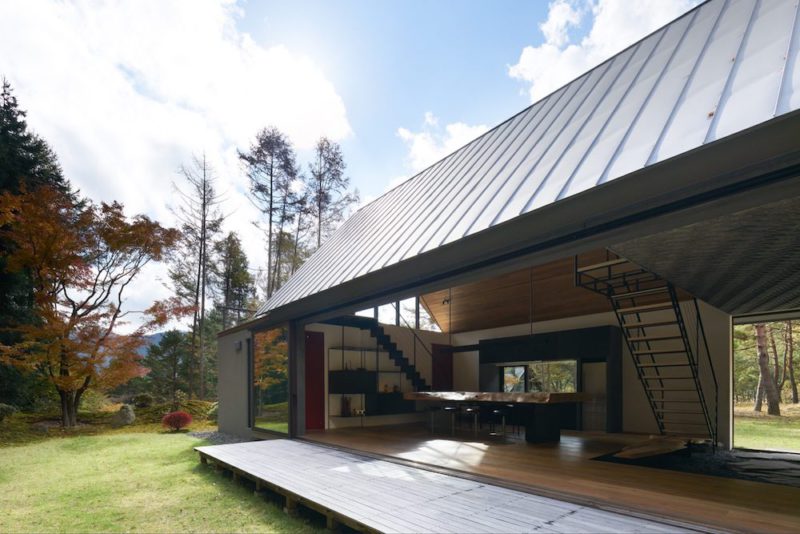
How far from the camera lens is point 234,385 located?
1087 centimetres

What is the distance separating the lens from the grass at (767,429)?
8578 mm

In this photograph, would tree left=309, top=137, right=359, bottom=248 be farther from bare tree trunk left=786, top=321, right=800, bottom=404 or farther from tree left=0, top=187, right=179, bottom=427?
bare tree trunk left=786, top=321, right=800, bottom=404

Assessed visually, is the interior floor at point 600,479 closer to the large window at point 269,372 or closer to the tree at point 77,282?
the large window at point 269,372

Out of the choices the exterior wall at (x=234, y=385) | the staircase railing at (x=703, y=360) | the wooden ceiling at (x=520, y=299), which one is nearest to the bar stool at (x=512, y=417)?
the wooden ceiling at (x=520, y=299)

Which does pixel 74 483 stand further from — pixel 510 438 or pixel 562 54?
pixel 562 54

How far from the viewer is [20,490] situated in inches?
240

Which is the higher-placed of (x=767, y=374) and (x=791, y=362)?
(x=791, y=362)

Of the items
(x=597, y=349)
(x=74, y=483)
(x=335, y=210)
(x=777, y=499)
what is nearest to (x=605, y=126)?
(x=777, y=499)

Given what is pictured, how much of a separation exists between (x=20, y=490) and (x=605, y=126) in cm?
846

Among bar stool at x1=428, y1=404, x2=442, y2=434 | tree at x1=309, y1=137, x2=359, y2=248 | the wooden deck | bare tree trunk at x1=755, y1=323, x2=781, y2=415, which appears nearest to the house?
bar stool at x1=428, y1=404, x2=442, y2=434

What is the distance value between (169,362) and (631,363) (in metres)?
16.5

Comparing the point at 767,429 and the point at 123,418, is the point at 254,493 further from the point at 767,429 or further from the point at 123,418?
→ the point at 767,429

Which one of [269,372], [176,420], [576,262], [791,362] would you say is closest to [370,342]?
[176,420]

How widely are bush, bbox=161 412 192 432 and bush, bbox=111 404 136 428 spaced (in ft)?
6.60
